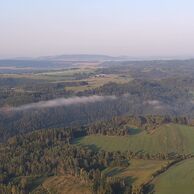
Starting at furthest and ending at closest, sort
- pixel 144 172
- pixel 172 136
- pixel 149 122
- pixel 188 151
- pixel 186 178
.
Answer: pixel 149 122 → pixel 172 136 → pixel 188 151 → pixel 144 172 → pixel 186 178

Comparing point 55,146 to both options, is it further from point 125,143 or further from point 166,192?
point 166,192

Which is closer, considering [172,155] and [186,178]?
[186,178]

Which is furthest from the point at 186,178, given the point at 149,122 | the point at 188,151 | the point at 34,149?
the point at 149,122

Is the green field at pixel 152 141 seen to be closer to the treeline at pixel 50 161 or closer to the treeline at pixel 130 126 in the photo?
the treeline at pixel 130 126

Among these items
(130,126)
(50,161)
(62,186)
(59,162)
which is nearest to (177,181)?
(62,186)

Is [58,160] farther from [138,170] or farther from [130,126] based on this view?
[130,126]


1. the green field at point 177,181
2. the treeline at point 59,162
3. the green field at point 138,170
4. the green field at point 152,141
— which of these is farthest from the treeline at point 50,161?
the green field at point 177,181
